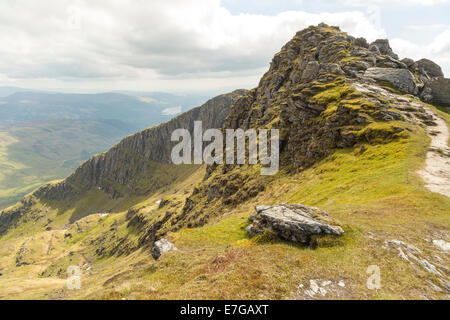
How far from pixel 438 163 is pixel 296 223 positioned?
3990cm

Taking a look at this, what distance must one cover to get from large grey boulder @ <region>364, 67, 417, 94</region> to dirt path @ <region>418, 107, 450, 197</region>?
30840mm

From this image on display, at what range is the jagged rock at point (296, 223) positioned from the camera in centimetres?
2642

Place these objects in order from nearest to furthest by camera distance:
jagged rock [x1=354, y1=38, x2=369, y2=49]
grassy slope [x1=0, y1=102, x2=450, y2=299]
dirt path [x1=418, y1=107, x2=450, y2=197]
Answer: grassy slope [x1=0, y1=102, x2=450, y2=299]
dirt path [x1=418, y1=107, x2=450, y2=197]
jagged rock [x1=354, y1=38, x2=369, y2=49]

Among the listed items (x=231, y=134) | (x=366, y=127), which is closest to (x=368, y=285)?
(x=366, y=127)

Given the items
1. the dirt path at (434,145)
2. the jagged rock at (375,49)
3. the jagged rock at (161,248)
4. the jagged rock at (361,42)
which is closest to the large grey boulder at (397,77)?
the dirt path at (434,145)

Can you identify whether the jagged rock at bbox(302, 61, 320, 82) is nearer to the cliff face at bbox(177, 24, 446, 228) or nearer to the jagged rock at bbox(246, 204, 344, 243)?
the cliff face at bbox(177, 24, 446, 228)

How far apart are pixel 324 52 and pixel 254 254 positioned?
153 metres

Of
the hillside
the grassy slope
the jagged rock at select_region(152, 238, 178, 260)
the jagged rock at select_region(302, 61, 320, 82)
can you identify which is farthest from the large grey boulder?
the jagged rock at select_region(152, 238, 178, 260)

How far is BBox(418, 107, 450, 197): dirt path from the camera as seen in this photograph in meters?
37.2

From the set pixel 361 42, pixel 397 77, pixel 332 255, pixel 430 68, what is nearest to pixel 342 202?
pixel 332 255

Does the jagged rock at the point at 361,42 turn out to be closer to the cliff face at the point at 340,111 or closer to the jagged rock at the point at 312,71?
the cliff face at the point at 340,111

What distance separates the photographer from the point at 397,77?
89.6m

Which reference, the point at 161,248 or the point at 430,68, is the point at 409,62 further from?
the point at 161,248
